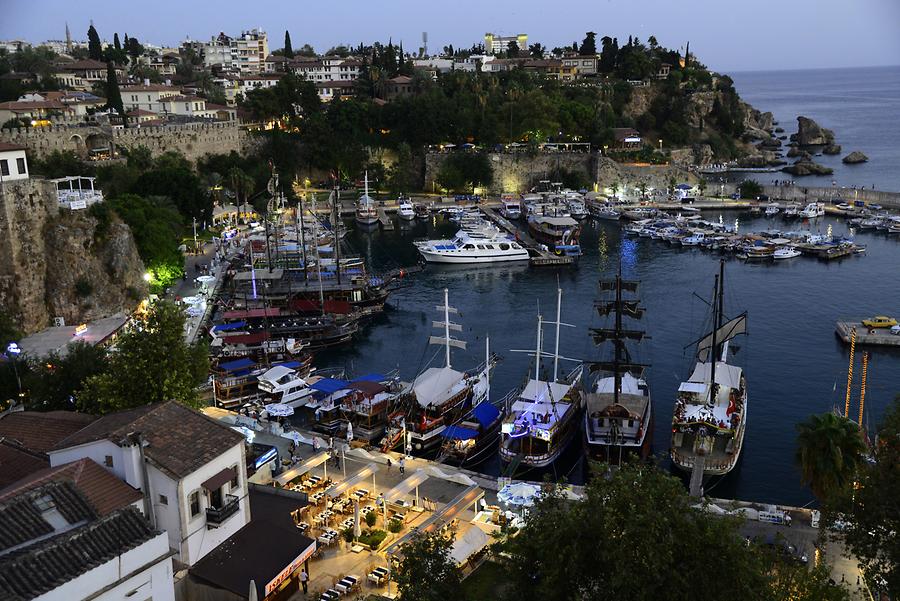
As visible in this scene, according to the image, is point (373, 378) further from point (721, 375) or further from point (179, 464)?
point (179, 464)

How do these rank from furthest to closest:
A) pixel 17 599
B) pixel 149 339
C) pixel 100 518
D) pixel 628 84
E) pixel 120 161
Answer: pixel 628 84
pixel 120 161
pixel 149 339
pixel 100 518
pixel 17 599

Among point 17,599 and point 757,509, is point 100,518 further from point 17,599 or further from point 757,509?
point 757,509

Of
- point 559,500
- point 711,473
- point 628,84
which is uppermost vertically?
point 628,84

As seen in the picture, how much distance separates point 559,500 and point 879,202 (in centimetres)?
6740

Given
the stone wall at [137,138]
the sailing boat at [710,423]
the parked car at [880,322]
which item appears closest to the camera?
the sailing boat at [710,423]

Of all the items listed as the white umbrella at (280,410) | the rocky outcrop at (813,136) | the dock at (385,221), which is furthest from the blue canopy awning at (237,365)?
the rocky outcrop at (813,136)

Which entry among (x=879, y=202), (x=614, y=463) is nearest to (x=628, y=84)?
(x=879, y=202)

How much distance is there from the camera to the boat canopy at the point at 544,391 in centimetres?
2864

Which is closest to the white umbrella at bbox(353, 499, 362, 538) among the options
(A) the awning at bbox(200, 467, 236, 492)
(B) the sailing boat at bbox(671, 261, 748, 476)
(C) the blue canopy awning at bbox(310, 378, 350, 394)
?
(A) the awning at bbox(200, 467, 236, 492)

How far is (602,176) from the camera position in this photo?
80.7 meters

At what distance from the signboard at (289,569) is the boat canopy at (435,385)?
467 inches

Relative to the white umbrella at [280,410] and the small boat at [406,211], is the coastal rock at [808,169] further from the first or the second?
the white umbrella at [280,410]

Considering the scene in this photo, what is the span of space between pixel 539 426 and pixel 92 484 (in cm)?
1535

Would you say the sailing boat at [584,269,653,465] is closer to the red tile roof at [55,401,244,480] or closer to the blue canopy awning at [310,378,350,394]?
the blue canopy awning at [310,378,350,394]
